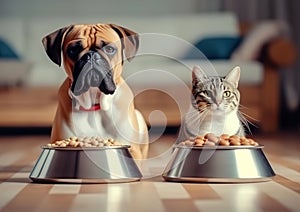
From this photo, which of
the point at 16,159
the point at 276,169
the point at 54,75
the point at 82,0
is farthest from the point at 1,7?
the point at 276,169

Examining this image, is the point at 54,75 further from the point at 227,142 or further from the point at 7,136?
the point at 227,142

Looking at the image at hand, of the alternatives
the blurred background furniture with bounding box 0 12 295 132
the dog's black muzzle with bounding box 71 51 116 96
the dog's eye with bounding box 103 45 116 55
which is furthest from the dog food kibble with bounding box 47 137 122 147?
the blurred background furniture with bounding box 0 12 295 132

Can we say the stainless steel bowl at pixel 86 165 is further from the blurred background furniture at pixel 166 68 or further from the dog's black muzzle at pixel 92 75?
the blurred background furniture at pixel 166 68

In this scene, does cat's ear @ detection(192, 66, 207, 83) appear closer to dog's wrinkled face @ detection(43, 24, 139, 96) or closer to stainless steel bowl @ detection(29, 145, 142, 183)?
dog's wrinkled face @ detection(43, 24, 139, 96)

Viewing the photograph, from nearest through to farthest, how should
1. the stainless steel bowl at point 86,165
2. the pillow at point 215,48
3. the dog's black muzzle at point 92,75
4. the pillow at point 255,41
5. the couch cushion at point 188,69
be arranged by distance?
1. the stainless steel bowl at point 86,165
2. the dog's black muzzle at point 92,75
3. the couch cushion at point 188,69
4. the pillow at point 255,41
5. the pillow at point 215,48

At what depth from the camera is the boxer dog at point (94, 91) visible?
2025 mm

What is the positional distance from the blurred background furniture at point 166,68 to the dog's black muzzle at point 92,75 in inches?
76.6

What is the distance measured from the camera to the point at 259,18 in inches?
214

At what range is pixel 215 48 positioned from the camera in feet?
15.1

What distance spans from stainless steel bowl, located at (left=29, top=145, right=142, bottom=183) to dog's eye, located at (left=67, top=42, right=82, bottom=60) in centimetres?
28

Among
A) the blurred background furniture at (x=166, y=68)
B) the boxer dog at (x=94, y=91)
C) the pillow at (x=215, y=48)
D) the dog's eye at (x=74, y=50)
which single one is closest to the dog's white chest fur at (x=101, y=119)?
the boxer dog at (x=94, y=91)

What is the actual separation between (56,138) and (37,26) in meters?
2.97

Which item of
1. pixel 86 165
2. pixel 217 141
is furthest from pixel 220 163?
pixel 86 165

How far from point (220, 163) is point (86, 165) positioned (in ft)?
1.09
